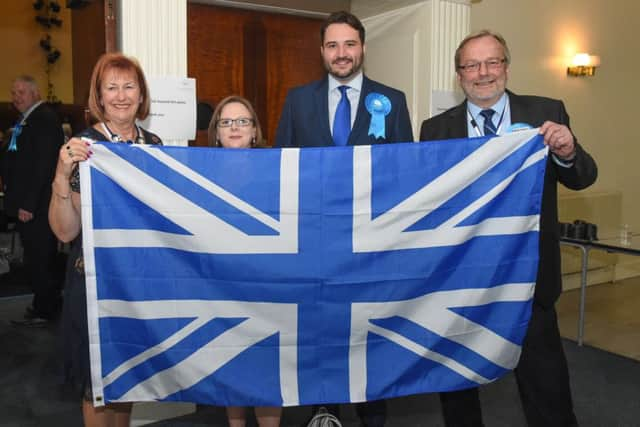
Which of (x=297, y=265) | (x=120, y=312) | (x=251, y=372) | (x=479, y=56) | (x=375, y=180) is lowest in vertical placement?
(x=251, y=372)

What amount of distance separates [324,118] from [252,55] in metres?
1.73

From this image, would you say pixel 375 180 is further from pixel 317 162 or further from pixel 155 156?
pixel 155 156

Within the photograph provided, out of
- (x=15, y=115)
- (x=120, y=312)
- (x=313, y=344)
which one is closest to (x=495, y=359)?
(x=313, y=344)

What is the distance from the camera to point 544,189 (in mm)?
1890

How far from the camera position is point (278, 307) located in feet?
5.63

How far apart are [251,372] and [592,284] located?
15.1 ft

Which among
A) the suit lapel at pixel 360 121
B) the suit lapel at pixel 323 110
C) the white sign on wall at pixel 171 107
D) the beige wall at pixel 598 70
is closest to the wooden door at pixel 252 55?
the white sign on wall at pixel 171 107

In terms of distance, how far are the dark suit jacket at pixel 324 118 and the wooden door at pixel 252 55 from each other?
141cm

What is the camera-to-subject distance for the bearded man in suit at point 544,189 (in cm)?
187

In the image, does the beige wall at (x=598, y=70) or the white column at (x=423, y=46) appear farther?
the beige wall at (x=598, y=70)

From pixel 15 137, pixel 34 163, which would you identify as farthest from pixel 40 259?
pixel 15 137

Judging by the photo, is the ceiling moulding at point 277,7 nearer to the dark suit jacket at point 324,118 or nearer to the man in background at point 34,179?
the man in background at point 34,179

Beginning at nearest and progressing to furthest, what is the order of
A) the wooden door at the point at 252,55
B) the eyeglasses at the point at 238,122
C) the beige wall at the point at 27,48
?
the eyeglasses at the point at 238,122 < the wooden door at the point at 252,55 < the beige wall at the point at 27,48

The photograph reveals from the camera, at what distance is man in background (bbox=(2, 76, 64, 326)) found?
12.5ft
